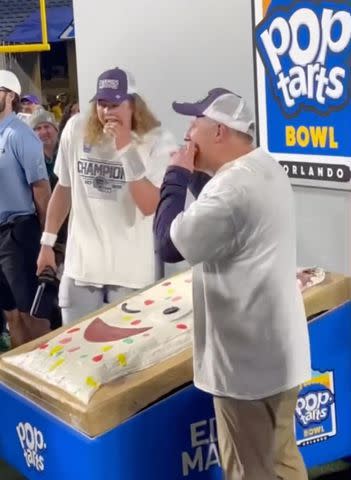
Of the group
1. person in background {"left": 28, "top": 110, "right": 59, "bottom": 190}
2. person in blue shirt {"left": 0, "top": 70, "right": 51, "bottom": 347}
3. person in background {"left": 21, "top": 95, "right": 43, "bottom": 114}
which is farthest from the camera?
person in background {"left": 21, "top": 95, "right": 43, "bottom": 114}

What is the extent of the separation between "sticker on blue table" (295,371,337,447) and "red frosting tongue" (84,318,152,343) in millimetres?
583

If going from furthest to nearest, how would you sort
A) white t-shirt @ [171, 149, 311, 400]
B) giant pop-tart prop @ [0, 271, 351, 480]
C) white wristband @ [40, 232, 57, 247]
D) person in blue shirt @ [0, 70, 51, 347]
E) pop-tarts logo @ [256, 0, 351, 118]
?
person in blue shirt @ [0, 70, 51, 347]
white wristband @ [40, 232, 57, 247]
pop-tarts logo @ [256, 0, 351, 118]
giant pop-tart prop @ [0, 271, 351, 480]
white t-shirt @ [171, 149, 311, 400]

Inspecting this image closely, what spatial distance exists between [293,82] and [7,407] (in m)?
1.49

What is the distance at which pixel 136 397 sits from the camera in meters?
2.39

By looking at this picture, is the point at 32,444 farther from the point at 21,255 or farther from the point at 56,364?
the point at 21,255

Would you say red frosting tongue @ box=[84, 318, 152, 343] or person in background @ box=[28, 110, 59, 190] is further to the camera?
Answer: person in background @ box=[28, 110, 59, 190]

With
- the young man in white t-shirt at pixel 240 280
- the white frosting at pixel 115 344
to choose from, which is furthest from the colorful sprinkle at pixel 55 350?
the young man in white t-shirt at pixel 240 280

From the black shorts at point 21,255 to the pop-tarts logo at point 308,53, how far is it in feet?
6.00

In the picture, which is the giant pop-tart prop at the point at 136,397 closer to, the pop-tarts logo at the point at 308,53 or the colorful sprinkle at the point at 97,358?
the colorful sprinkle at the point at 97,358

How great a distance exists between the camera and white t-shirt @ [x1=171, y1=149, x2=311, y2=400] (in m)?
2.03

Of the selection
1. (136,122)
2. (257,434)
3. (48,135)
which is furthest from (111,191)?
(48,135)

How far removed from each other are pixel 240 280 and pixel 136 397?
540 millimetres

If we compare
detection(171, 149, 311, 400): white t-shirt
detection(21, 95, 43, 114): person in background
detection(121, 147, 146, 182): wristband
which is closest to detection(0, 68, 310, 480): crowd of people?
detection(171, 149, 311, 400): white t-shirt

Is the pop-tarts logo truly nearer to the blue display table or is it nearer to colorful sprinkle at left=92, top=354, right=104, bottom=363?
the blue display table
